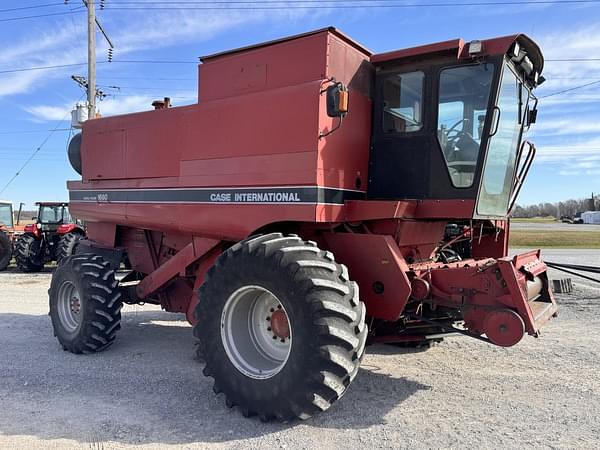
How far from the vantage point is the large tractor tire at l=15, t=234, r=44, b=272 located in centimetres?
1591

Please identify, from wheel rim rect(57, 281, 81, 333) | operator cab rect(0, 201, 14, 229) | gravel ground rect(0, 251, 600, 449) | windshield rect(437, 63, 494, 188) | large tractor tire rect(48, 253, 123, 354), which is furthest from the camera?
operator cab rect(0, 201, 14, 229)

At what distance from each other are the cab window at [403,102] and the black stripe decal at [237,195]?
78 cm

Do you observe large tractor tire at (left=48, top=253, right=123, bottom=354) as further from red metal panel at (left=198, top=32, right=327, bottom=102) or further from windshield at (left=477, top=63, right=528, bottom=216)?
windshield at (left=477, top=63, right=528, bottom=216)

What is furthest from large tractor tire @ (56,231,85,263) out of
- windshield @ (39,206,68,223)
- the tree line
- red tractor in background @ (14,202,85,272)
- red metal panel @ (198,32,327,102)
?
the tree line

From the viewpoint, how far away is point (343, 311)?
3.98 meters

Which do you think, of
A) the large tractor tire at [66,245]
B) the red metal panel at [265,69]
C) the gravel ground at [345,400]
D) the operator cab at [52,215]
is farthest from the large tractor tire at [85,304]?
the operator cab at [52,215]

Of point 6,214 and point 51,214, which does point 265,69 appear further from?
point 6,214

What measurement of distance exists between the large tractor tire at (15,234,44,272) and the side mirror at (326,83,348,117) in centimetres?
1447

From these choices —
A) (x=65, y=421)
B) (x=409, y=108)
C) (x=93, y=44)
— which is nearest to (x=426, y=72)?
(x=409, y=108)

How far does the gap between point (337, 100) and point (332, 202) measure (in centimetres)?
94

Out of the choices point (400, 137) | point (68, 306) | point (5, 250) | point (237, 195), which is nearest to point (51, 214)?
point (5, 250)

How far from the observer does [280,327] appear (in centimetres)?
466

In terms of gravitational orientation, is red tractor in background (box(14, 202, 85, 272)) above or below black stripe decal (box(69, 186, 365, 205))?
below

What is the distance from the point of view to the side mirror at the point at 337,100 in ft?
14.5
